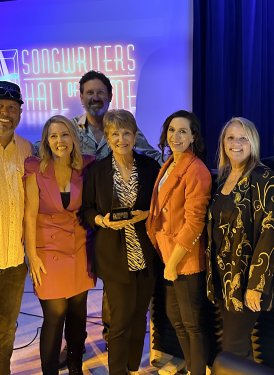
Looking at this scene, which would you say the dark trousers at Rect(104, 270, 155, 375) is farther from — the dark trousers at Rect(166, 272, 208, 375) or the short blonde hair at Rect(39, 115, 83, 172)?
the short blonde hair at Rect(39, 115, 83, 172)

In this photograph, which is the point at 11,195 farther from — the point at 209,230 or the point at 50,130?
the point at 209,230

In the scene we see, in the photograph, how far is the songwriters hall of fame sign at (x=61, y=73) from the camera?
3.61m

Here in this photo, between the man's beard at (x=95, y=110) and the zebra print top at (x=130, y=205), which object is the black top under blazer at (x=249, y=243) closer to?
the zebra print top at (x=130, y=205)

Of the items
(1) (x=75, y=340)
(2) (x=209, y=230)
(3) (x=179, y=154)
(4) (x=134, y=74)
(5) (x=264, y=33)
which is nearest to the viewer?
(2) (x=209, y=230)

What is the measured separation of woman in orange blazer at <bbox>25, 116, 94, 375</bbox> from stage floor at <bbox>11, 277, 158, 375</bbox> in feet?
1.31

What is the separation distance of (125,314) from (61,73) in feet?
8.28

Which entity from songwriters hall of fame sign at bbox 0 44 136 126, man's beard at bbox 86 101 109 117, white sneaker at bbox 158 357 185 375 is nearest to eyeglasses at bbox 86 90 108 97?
man's beard at bbox 86 101 109 117

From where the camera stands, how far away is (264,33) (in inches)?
117

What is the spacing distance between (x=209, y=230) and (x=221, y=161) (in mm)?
306

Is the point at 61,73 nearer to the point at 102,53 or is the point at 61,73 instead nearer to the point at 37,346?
the point at 102,53

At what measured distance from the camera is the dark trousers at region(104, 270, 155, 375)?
192 cm

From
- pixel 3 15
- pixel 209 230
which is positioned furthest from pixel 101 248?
pixel 3 15

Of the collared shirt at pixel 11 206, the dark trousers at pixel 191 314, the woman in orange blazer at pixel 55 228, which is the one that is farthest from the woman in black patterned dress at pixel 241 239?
the collared shirt at pixel 11 206

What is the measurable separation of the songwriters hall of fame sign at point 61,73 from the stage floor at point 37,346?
1.71 meters
